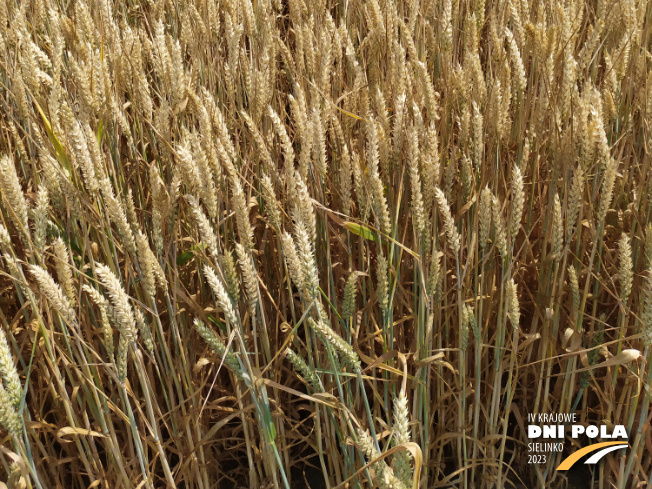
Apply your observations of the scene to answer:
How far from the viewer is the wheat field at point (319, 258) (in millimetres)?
996

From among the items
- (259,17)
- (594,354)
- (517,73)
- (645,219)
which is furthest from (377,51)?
(594,354)

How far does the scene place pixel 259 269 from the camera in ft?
4.68

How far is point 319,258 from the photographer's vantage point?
4.39 ft

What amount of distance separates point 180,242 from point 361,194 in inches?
20.0

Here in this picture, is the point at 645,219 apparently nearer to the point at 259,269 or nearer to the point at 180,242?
the point at 259,269

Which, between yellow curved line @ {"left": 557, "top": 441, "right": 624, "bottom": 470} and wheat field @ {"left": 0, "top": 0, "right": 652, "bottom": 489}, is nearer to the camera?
wheat field @ {"left": 0, "top": 0, "right": 652, "bottom": 489}

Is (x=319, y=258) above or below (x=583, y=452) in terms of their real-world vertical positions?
above

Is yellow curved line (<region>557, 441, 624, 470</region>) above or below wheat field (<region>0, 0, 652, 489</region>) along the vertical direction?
below

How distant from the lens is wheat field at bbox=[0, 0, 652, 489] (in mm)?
996
